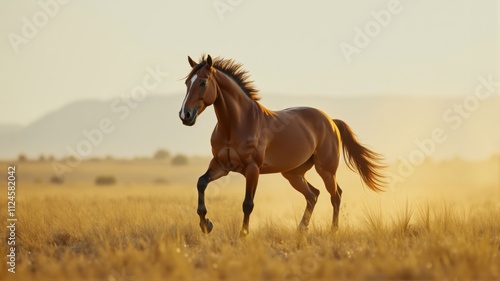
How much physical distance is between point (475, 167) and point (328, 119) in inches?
1405

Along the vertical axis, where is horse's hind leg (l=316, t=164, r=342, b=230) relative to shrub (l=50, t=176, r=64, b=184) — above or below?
below

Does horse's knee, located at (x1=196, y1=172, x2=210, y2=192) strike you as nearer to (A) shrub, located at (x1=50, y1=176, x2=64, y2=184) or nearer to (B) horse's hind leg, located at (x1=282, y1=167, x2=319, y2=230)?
(B) horse's hind leg, located at (x1=282, y1=167, x2=319, y2=230)

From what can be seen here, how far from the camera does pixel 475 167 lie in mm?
43812

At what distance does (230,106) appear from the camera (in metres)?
8.92

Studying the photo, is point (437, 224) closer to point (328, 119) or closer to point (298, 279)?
point (328, 119)

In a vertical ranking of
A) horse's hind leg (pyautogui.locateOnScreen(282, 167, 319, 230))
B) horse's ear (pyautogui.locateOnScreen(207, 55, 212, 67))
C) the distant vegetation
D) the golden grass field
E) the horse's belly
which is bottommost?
the golden grass field

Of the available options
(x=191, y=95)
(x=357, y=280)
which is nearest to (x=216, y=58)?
(x=191, y=95)

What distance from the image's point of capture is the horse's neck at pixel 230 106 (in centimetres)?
886

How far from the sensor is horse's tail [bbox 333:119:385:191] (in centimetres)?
1189

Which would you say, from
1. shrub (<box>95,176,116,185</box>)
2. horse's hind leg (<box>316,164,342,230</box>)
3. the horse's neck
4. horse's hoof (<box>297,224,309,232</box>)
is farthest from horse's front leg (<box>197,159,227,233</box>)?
shrub (<box>95,176,116,185</box>)

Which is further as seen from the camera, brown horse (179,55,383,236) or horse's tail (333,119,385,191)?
horse's tail (333,119,385,191)

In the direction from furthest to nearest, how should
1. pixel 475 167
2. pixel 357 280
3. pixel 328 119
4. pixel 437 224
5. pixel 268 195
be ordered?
pixel 475 167 → pixel 268 195 → pixel 328 119 → pixel 437 224 → pixel 357 280

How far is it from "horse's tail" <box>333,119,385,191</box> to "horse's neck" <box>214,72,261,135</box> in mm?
3323

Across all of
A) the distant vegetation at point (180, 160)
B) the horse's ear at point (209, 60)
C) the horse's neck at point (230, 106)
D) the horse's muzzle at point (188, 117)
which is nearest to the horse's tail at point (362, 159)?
the horse's neck at point (230, 106)
